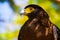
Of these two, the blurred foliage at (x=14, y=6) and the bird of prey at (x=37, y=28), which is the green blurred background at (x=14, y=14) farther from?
the bird of prey at (x=37, y=28)

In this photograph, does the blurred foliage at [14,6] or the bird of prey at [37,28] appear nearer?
the bird of prey at [37,28]

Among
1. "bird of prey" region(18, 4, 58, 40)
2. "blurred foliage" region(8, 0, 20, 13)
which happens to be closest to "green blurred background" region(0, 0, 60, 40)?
"blurred foliage" region(8, 0, 20, 13)

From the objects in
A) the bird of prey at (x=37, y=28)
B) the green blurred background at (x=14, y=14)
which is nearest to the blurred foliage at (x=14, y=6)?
the green blurred background at (x=14, y=14)

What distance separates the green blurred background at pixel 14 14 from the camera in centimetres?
135

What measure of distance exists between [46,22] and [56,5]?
13.7 inches

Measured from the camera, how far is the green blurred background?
1.35 m

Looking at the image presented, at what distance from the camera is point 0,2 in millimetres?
1387

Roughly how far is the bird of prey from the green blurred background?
10.8 inches

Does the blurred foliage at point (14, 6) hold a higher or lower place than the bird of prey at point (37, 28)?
higher

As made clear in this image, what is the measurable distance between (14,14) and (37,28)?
0.35m

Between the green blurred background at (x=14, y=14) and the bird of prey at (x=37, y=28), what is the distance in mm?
273

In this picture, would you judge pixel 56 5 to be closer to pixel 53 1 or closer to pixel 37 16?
pixel 53 1

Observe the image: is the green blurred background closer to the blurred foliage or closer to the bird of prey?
the blurred foliage

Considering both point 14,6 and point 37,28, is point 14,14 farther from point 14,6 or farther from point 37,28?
point 37,28
